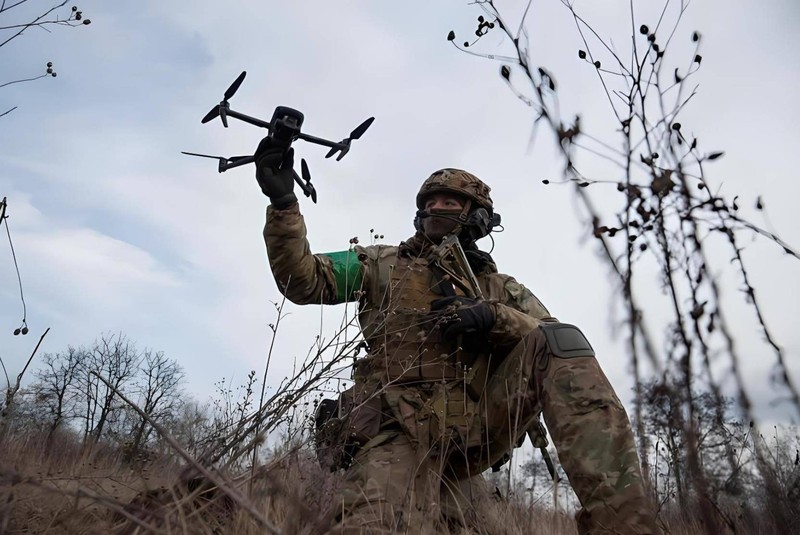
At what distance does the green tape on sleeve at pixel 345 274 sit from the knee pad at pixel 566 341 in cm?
128

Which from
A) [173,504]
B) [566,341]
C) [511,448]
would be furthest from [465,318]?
[173,504]

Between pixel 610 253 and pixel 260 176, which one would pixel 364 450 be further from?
pixel 610 253

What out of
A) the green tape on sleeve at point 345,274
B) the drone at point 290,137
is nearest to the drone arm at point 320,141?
the drone at point 290,137

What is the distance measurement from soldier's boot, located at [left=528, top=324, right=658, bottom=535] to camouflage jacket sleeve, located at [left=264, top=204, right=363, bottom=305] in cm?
107

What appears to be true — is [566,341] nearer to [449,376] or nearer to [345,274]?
[449,376]

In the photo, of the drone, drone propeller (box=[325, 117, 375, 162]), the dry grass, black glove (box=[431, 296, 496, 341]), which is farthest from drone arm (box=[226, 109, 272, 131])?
the dry grass

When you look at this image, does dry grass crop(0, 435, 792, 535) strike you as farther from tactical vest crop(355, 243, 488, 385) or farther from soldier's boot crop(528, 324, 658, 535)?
tactical vest crop(355, 243, 488, 385)

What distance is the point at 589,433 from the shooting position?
2363 millimetres

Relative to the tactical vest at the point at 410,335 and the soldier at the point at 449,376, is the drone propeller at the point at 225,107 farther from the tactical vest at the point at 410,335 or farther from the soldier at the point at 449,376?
the tactical vest at the point at 410,335

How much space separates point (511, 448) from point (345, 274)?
6.47ft

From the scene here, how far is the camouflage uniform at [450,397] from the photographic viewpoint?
226cm

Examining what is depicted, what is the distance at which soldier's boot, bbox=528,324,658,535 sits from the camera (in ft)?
6.91

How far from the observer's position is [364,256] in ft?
12.2

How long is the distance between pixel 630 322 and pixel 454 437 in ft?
7.54
